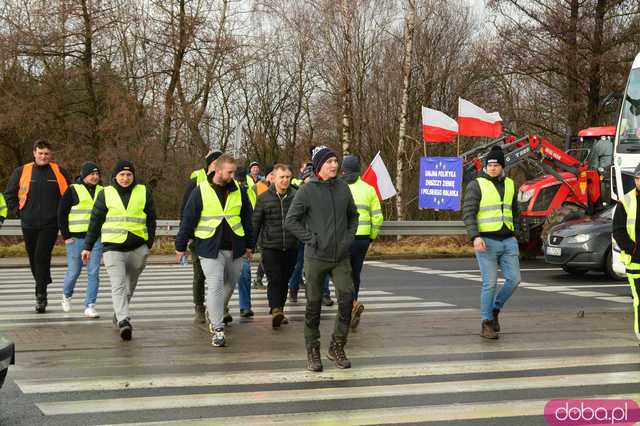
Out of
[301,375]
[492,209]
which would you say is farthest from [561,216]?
[301,375]

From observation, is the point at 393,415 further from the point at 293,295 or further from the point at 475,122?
the point at 475,122

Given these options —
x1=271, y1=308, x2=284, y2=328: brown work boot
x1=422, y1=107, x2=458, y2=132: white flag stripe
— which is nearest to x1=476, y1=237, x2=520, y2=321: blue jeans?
x1=271, y1=308, x2=284, y2=328: brown work boot

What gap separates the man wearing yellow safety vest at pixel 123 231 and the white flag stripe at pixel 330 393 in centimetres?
270

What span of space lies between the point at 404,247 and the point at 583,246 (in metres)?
7.41

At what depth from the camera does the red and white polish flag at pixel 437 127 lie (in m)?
22.7

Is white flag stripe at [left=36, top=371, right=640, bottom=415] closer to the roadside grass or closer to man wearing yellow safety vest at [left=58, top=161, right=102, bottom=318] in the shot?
man wearing yellow safety vest at [left=58, top=161, right=102, bottom=318]

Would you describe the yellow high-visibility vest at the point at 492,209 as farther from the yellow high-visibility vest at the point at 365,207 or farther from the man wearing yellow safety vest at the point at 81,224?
the man wearing yellow safety vest at the point at 81,224

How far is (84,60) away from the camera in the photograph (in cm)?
2909

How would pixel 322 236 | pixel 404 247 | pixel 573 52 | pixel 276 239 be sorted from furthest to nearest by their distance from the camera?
pixel 573 52, pixel 404 247, pixel 276 239, pixel 322 236

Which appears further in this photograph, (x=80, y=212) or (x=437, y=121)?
(x=437, y=121)

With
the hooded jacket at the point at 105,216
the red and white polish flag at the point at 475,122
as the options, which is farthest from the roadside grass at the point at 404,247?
the hooded jacket at the point at 105,216

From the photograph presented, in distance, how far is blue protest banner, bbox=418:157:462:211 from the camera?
71.6 ft

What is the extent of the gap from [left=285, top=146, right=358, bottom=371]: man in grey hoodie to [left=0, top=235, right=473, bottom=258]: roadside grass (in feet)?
A: 44.9

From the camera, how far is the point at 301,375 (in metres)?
7.67
